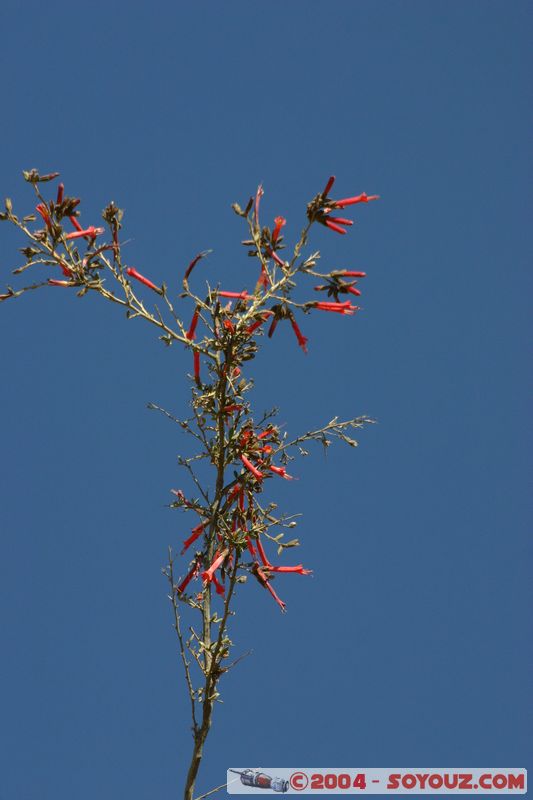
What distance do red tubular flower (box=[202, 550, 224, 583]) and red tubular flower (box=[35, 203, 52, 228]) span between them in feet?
5.74

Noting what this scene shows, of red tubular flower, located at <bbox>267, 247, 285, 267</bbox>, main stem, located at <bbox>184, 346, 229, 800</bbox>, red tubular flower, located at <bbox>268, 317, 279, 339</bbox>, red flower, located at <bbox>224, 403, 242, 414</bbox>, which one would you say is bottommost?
main stem, located at <bbox>184, 346, 229, 800</bbox>

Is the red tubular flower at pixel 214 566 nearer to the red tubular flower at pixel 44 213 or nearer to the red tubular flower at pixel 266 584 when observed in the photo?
the red tubular flower at pixel 266 584

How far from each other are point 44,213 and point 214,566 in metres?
1.85

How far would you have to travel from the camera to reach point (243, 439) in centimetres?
500

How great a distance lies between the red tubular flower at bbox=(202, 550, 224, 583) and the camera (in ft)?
15.5

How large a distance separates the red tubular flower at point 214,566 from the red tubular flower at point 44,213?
175cm

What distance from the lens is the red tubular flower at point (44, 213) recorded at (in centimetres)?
486

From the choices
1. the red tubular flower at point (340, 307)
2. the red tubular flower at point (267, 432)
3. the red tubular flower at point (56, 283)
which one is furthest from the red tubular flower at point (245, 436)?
the red tubular flower at point (56, 283)

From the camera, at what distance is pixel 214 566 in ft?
15.7

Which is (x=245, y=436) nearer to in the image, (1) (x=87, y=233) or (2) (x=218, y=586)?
(2) (x=218, y=586)

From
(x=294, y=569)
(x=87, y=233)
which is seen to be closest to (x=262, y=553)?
(x=294, y=569)

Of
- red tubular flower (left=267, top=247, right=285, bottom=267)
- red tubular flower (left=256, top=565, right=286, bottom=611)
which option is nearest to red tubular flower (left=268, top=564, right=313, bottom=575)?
red tubular flower (left=256, top=565, right=286, bottom=611)

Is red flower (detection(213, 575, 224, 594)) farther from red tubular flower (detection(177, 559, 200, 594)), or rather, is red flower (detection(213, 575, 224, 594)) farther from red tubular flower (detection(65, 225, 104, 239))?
red tubular flower (detection(65, 225, 104, 239))

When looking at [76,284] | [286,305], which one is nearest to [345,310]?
[286,305]
